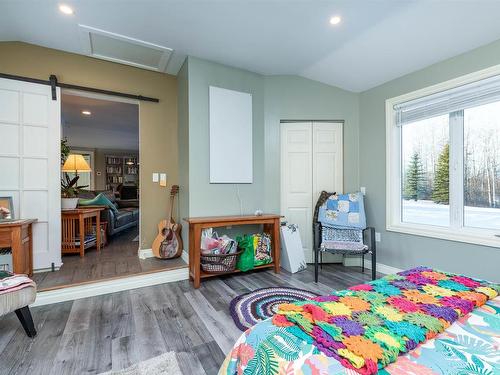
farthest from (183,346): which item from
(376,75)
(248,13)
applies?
(376,75)

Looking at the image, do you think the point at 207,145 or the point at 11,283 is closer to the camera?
the point at 11,283

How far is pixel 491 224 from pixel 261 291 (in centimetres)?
224

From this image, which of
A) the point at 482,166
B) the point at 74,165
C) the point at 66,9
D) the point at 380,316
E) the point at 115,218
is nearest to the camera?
the point at 380,316

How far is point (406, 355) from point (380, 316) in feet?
0.61

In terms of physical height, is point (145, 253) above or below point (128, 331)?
above

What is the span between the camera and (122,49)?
281cm

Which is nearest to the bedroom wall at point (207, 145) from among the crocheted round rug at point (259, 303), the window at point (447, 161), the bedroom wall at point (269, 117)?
the bedroom wall at point (269, 117)

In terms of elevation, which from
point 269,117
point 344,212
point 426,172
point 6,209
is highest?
point 269,117

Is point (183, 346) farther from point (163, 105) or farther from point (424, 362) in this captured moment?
point (163, 105)

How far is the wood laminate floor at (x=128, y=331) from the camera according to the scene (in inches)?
60.4

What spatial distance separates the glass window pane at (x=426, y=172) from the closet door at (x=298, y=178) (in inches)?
44.8

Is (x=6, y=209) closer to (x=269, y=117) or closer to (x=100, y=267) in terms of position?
(x=100, y=267)

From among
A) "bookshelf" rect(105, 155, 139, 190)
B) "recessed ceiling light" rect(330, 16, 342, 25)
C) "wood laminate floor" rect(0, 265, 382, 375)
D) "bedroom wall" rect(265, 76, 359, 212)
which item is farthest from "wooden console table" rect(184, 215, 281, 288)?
"bookshelf" rect(105, 155, 139, 190)

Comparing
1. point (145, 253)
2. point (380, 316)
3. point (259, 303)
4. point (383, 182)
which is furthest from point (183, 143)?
point (380, 316)
